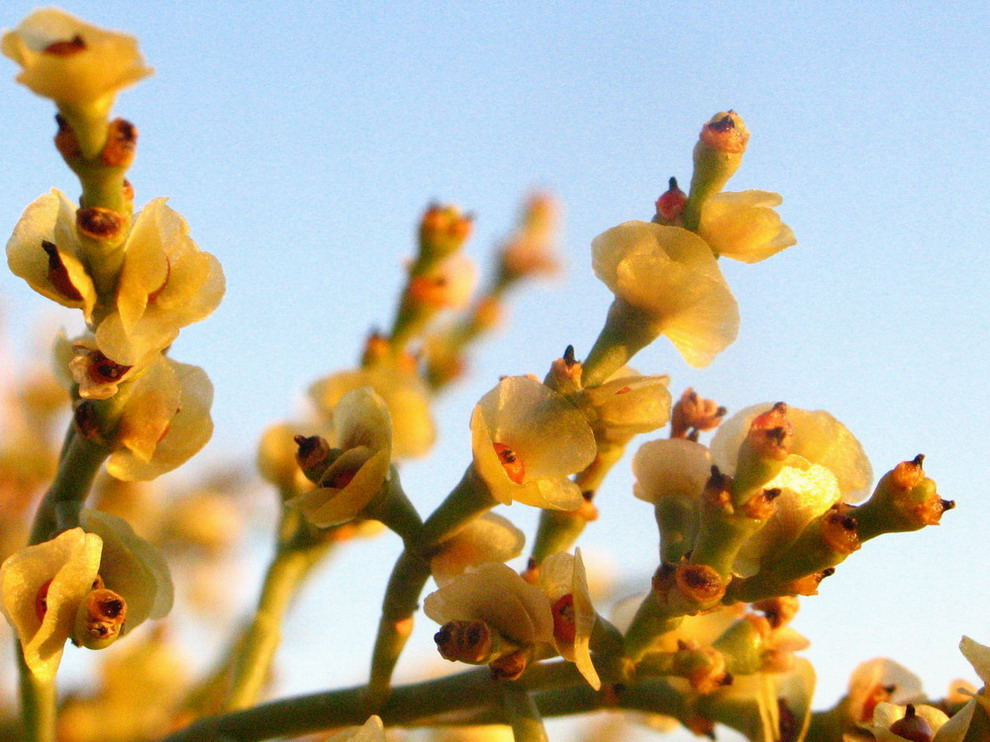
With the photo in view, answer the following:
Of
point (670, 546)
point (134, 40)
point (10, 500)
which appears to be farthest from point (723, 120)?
point (10, 500)

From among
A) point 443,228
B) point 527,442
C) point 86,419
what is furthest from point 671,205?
point 443,228

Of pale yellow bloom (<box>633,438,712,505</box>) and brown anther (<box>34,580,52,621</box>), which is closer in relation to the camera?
brown anther (<box>34,580,52,621</box>)

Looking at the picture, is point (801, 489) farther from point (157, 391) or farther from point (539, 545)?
point (157, 391)

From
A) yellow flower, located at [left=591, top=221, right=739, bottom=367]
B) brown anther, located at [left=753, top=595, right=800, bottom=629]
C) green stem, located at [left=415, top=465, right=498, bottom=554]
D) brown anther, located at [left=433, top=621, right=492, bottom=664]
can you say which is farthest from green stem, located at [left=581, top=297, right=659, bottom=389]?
brown anther, located at [left=753, top=595, right=800, bottom=629]

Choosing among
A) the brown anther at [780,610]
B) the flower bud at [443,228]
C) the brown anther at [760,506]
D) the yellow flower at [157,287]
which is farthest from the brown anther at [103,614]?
the flower bud at [443,228]

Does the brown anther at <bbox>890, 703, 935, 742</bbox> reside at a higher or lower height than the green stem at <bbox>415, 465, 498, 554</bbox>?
lower

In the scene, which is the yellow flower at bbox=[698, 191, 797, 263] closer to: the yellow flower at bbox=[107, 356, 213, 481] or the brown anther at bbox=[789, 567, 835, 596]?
the brown anther at bbox=[789, 567, 835, 596]

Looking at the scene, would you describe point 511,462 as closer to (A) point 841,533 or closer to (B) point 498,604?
(B) point 498,604
